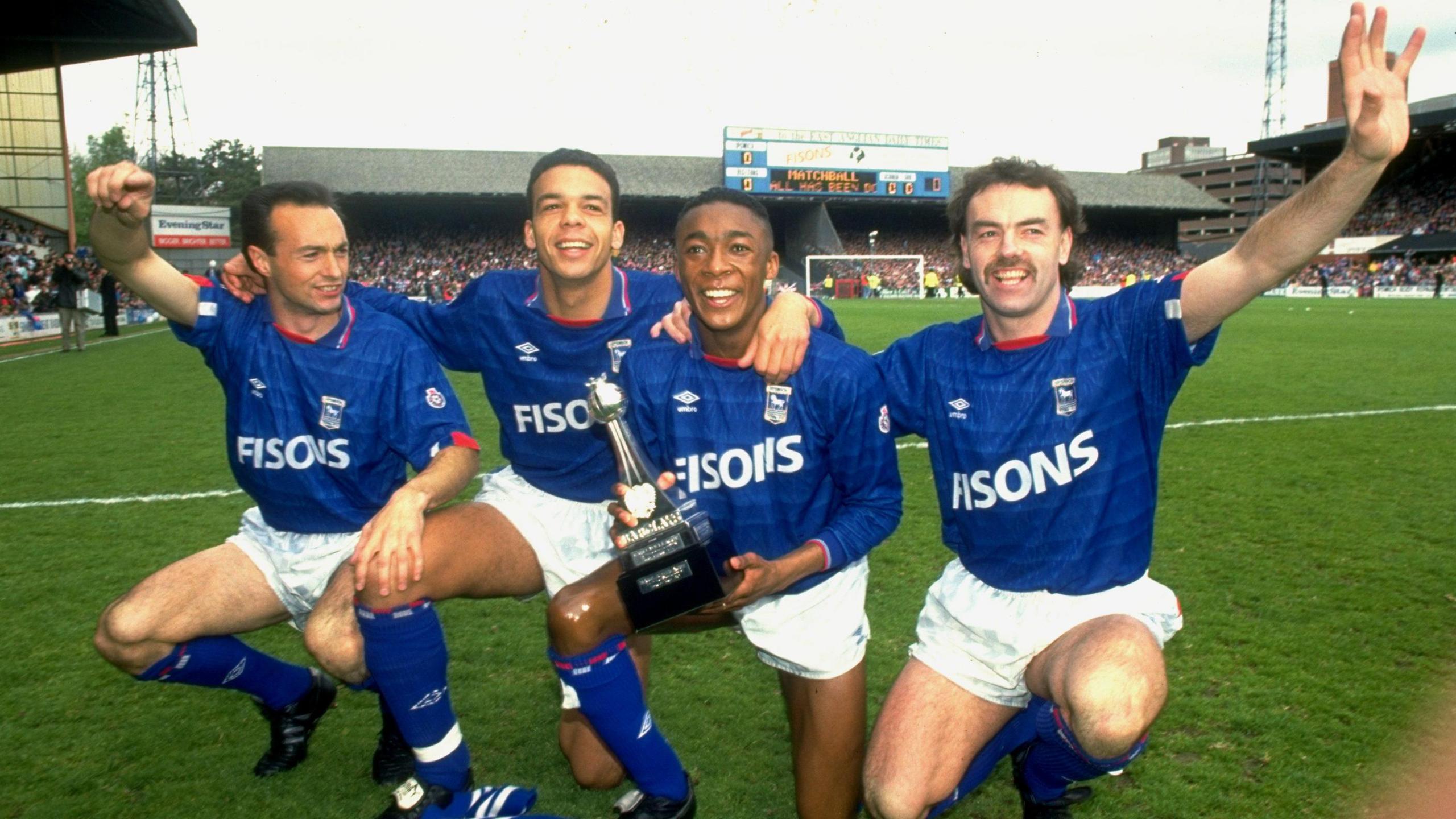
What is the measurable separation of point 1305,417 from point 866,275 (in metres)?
39.1

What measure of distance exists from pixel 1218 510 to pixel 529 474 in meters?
4.57

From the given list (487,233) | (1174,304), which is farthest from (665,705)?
(487,233)

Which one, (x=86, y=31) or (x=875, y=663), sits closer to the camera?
(x=875, y=663)

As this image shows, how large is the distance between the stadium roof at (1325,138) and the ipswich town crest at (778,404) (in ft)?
160

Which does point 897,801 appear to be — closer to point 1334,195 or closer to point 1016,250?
point 1016,250

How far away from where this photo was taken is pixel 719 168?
2034 inches

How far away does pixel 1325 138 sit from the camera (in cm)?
4559

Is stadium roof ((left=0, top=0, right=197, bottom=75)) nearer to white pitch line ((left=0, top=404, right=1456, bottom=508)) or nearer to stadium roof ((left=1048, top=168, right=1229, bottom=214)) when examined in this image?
white pitch line ((left=0, top=404, right=1456, bottom=508))

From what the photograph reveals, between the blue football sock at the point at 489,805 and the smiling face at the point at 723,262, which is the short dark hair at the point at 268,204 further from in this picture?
the blue football sock at the point at 489,805

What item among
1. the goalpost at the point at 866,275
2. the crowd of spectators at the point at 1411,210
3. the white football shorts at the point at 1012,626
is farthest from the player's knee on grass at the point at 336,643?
the crowd of spectators at the point at 1411,210

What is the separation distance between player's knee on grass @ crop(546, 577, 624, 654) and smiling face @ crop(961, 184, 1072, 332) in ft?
4.62

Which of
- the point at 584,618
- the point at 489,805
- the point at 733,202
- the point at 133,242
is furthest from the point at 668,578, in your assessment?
the point at 133,242

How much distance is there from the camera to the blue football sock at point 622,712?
293 cm

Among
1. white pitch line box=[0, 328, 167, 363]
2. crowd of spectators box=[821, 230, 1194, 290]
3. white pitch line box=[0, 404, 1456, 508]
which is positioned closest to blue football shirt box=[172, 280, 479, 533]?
white pitch line box=[0, 404, 1456, 508]
